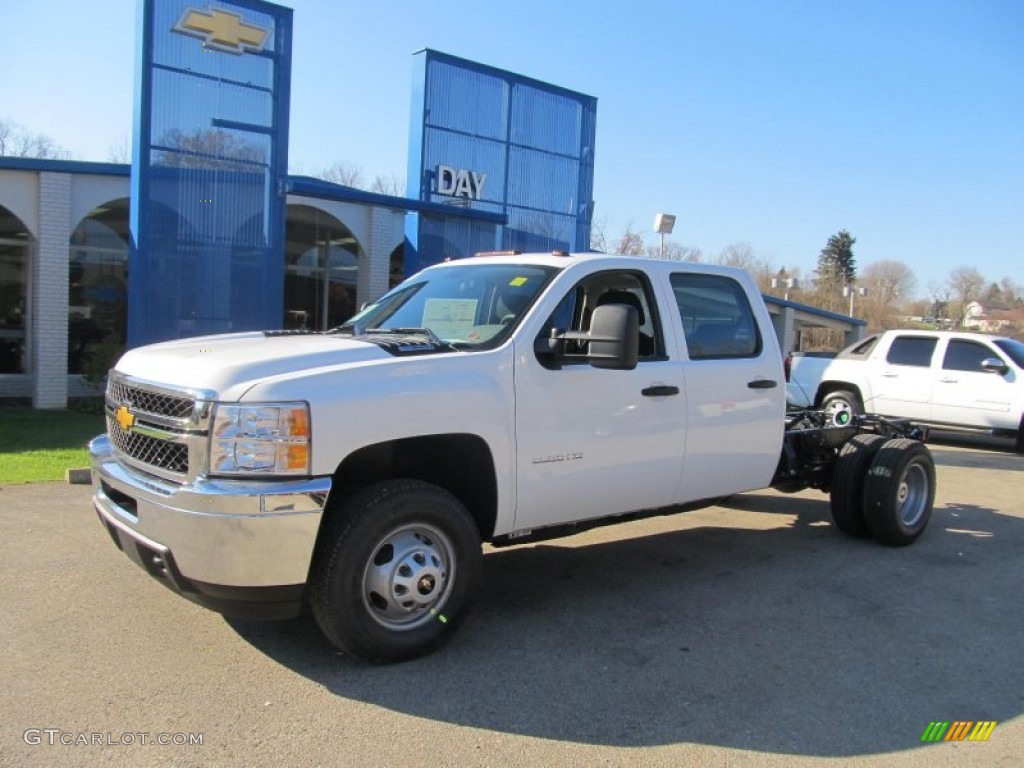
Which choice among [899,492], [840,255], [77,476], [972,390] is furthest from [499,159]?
[840,255]

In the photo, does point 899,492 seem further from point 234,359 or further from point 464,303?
point 234,359

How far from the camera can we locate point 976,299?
219 feet

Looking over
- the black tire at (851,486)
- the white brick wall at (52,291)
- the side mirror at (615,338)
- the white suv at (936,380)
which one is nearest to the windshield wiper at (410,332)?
the side mirror at (615,338)

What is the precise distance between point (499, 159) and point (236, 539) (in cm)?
1253

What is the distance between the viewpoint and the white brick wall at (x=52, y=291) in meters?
13.4

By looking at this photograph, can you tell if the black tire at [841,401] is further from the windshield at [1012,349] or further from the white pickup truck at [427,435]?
the white pickup truck at [427,435]

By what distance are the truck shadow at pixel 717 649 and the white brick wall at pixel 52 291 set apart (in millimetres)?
10375

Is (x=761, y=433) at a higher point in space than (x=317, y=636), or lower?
higher

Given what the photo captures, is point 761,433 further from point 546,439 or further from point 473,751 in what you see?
point 473,751

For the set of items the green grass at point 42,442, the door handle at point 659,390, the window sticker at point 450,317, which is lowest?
the green grass at point 42,442

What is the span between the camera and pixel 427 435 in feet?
13.2

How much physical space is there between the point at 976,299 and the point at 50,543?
7359cm

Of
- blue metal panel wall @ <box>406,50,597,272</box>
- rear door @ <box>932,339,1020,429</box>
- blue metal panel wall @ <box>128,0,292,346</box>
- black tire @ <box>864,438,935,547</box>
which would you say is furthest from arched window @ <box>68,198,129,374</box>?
rear door @ <box>932,339,1020,429</box>

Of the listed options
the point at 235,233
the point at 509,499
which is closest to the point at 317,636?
the point at 509,499
